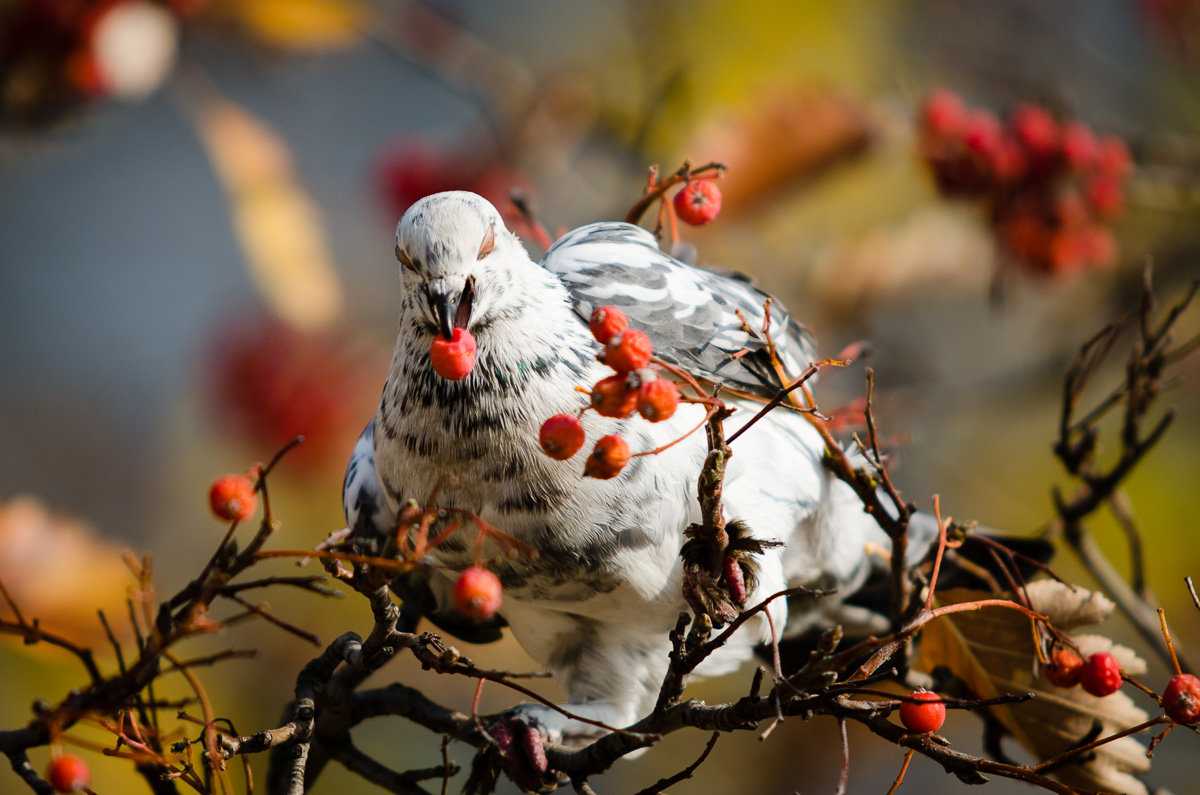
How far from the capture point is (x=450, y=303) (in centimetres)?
81

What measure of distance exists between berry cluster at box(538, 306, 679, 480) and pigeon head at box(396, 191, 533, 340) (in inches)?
5.3

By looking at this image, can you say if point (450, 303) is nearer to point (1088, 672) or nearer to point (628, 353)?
point (628, 353)

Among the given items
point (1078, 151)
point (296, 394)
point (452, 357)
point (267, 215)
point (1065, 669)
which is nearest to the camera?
point (452, 357)

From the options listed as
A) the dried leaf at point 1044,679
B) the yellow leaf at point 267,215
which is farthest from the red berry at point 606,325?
the yellow leaf at point 267,215

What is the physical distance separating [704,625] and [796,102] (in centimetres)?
148

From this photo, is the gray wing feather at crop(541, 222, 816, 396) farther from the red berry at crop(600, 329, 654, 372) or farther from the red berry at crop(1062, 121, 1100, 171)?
the red berry at crop(1062, 121, 1100, 171)

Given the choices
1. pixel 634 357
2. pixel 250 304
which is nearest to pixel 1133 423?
pixel 634 357

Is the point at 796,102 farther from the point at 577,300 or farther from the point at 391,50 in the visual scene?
the point at 577,300

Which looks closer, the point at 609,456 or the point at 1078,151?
the point at 609,456

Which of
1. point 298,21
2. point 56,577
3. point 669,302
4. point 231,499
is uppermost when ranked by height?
point 298,21

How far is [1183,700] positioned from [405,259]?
0.66 metres

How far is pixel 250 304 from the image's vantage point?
2865mm

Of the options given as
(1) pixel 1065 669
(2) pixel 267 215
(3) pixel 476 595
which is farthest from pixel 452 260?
(2) pixel 267 215

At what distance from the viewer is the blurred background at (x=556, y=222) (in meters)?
1.85
